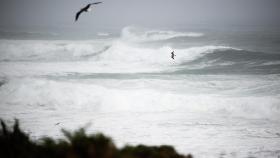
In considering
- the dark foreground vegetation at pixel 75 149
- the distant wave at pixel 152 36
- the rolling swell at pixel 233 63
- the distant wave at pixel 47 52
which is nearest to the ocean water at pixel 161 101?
the rolling swell at pixel 233 63

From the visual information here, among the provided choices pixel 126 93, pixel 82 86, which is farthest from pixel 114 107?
pixel 82 86

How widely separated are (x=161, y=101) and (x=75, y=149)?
1335 centimetres

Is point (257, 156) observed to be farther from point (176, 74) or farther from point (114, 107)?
point (176, 74)

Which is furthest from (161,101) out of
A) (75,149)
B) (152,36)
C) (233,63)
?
(152,36)

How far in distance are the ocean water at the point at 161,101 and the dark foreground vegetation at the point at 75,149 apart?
2.22ft

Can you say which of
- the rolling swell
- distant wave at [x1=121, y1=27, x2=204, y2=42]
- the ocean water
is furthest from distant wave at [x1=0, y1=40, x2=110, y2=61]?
distant wave at [x1=121, y1=27, x2=204, y2=42]

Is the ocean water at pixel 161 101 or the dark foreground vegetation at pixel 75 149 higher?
the dark foreground vegetation at pixel 75 149

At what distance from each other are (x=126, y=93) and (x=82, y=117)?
4.31 meters

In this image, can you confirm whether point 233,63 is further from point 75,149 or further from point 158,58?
point 75,149

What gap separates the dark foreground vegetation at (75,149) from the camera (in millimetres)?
3523

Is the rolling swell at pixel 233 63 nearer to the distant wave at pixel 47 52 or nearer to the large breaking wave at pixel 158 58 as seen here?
the large breaking wave at pixel 158 58

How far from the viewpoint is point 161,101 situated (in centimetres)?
1680

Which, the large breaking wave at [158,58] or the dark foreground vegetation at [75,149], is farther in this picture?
the large breaking wave at [158,58]

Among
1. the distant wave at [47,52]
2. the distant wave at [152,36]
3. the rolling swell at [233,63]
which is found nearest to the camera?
the rolling swell at [233,63]
